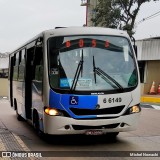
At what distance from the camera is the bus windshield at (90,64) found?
8664mm

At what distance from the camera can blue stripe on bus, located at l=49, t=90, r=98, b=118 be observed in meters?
8.41

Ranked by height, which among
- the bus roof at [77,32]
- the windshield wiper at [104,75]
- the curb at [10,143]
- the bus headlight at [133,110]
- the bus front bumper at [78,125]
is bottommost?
the curb at [10,143]

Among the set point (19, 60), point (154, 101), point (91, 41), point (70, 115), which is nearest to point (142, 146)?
point (70, 115)

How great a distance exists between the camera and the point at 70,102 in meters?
8.42

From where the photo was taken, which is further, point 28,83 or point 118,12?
point 118,12

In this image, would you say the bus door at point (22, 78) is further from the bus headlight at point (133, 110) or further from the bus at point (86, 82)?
the bus headlight at point (133, 110)

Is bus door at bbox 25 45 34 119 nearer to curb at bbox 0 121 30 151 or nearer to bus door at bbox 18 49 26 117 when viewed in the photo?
bus door at bbox 18 49 26 117

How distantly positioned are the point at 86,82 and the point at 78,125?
0.99 m

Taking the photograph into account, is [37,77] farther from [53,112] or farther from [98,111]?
[98,111]

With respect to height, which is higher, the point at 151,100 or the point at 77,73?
the point at 77,73

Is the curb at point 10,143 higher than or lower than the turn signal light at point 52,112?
lower

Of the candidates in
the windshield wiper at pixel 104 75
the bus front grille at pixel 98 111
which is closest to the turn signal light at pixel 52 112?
the bus front grille at pixel 98 111

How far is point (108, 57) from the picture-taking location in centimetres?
909

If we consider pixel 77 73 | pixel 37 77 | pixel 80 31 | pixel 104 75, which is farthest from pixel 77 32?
pixel 37 77
